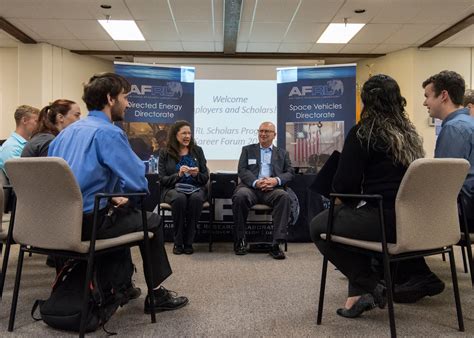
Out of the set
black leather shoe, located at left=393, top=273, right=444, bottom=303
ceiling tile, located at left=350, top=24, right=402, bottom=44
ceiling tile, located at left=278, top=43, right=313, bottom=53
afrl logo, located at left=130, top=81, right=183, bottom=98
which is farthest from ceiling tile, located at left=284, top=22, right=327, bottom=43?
black leather shoe, located at left=393, top=273, right=444, bottom=303

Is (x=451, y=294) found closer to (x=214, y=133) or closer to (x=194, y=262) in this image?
(x=194, y=262)

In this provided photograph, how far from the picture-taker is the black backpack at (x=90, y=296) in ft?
5.95

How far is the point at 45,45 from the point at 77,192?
6775mm

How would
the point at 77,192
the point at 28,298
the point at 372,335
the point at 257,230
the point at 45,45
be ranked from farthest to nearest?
1. the point at 45,45
2. the point at 257,230
3. the point at 28,298
4. the point at 372,335
5. the point at 77,192

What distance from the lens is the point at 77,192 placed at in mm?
1649

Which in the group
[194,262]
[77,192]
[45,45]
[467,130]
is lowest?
[194,262]

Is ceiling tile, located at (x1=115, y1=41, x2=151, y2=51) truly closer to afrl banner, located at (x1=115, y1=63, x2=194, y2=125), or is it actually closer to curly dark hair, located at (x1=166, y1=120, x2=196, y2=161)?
afrl banner, located at (x1=115, y1=63, x2=194, y2=125)

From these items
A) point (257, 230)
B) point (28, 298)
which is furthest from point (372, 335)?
point (257, 230)

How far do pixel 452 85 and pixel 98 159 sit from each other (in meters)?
2.13

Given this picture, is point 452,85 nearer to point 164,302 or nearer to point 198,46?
point 164,302

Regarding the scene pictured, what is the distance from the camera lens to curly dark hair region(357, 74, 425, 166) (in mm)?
1864

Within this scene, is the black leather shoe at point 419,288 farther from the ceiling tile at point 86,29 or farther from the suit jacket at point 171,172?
the ceiling tile at point 86,29

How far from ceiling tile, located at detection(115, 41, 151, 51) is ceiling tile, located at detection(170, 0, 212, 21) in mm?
1478

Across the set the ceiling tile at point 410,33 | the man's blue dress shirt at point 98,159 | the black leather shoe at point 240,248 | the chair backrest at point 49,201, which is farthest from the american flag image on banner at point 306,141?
the chair backrest at point 49,201
